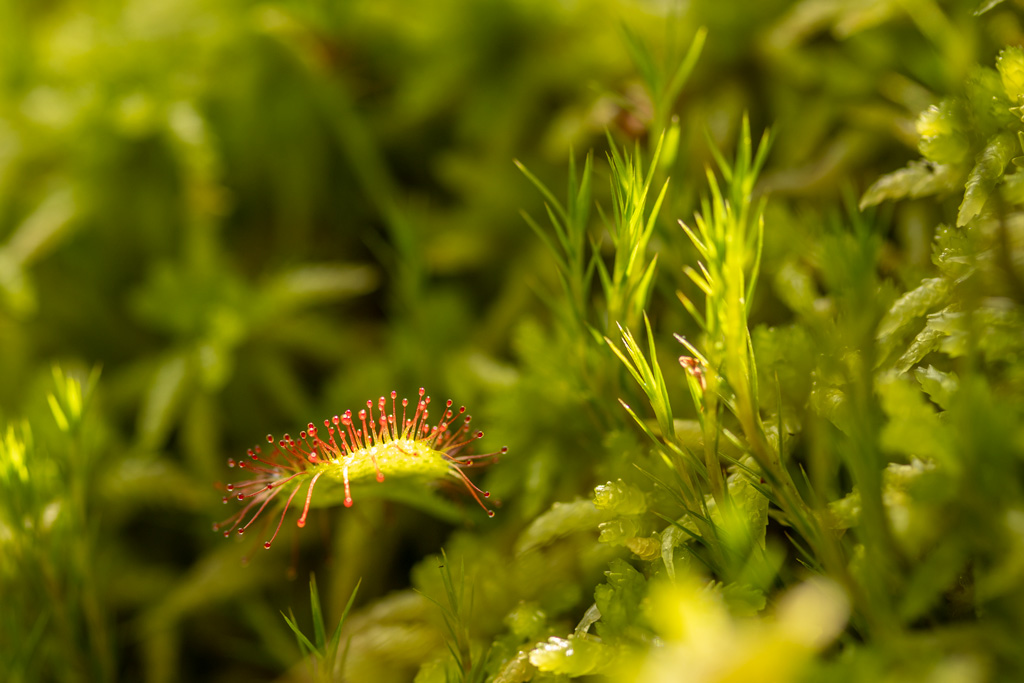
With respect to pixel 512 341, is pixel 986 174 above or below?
above

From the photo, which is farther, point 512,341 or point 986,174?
point 512,341

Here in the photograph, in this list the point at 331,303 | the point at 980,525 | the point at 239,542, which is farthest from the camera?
the point at 331,303

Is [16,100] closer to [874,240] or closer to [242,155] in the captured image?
[242,155]

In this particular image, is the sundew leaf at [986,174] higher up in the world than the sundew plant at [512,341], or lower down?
higher up

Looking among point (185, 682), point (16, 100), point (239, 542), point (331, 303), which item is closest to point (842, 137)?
point (331, 303)

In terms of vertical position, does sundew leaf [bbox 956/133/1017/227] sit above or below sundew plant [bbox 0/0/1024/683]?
above
